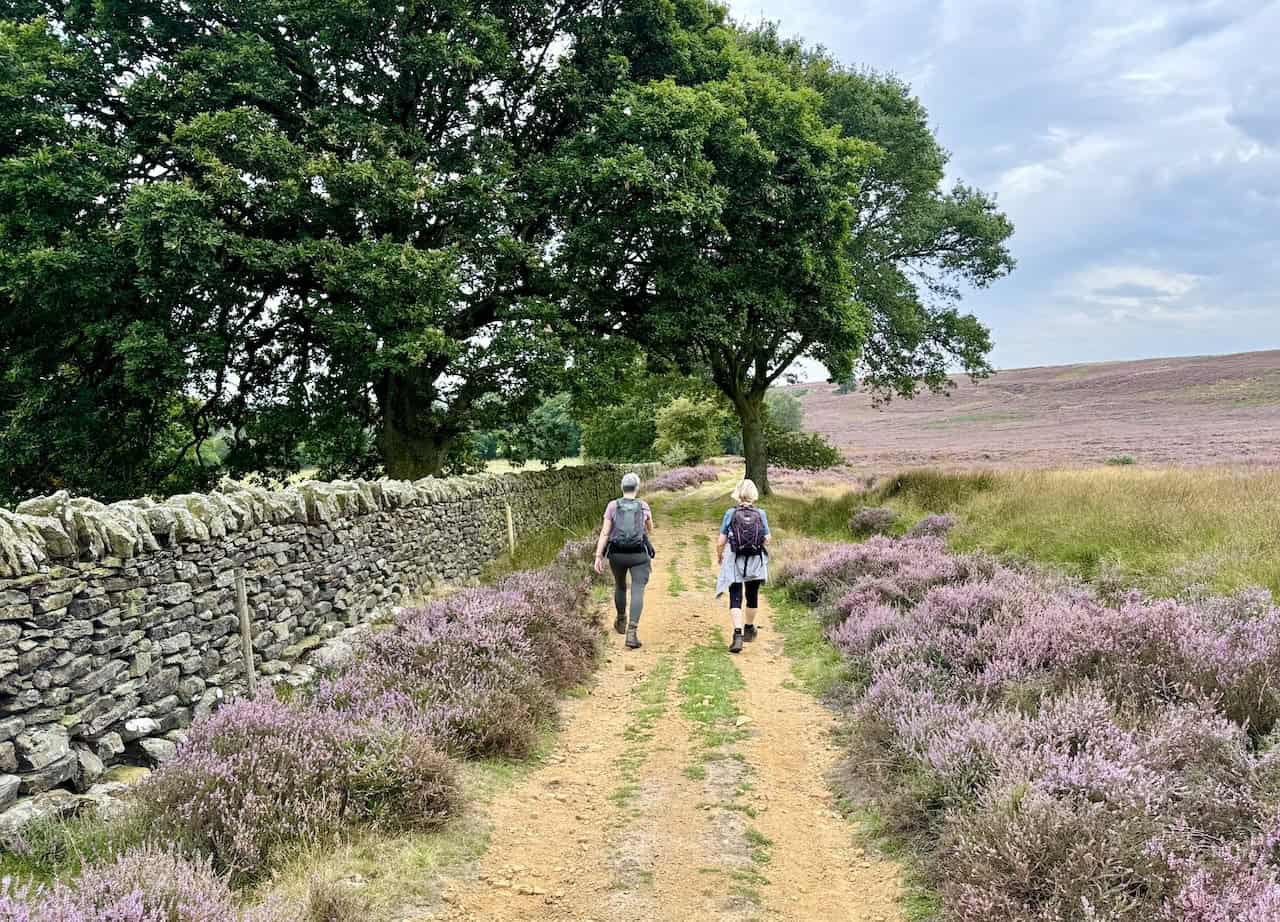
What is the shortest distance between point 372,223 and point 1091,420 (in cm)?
4553

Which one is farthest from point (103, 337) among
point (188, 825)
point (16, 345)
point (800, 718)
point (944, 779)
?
point (944, 779)

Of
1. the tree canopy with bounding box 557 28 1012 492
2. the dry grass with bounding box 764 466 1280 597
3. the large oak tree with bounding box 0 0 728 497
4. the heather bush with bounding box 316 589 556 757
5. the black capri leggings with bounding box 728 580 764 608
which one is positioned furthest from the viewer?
the tree canopy with bounding box 557 28 1012 492

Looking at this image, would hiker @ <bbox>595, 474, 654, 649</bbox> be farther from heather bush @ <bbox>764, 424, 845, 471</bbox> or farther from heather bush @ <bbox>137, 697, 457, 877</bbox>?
heather bush @ <bbox>764, 424, 845, 471</bbox>

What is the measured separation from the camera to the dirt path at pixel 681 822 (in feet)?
12.8

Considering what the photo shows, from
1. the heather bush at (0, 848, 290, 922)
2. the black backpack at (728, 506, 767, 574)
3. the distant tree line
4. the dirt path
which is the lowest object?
the dirt path

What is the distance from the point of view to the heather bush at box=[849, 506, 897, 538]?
17516 millimetres

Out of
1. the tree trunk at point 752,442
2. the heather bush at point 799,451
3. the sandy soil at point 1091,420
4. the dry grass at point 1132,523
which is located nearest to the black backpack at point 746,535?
the dry grass at point 1132,523

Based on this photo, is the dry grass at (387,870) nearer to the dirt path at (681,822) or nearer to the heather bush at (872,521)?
the dirt path at (681,822)

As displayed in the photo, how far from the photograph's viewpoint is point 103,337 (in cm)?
1566

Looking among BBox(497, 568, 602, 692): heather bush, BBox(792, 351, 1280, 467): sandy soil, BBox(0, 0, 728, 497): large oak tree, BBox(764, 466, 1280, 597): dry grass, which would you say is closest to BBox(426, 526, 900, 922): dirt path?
BBox(497, 568, 602, 692): heather bush

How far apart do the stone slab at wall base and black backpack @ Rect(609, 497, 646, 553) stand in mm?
3498

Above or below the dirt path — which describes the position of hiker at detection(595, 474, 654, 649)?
above

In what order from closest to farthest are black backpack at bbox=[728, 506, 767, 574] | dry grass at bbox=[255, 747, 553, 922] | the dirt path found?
dry grass at bbox=[255, 747, 553, 922] < the dirt path < black backpack at bbox=[728, 506, 767, 574]

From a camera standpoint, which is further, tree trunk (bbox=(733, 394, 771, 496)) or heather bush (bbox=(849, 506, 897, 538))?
tree trunk (bbox=(733, 394, 771, 496))
